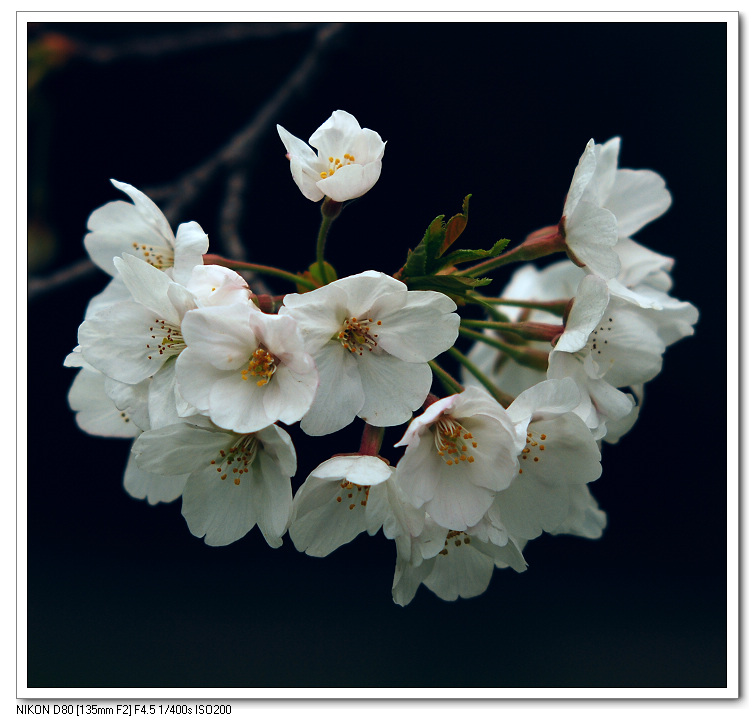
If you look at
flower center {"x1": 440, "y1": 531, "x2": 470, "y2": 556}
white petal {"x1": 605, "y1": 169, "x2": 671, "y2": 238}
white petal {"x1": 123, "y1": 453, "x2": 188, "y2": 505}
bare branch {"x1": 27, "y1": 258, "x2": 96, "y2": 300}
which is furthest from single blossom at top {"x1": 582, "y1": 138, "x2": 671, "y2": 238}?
bare branch {"x1": 27, "y1": 258, "x2": 96, "y2": 300}

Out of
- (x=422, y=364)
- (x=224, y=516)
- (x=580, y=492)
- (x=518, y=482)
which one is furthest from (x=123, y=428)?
(x=580, y=492)

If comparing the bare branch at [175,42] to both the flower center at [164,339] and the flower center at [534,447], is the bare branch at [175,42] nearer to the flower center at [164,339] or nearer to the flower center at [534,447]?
the flower center at [164,339]

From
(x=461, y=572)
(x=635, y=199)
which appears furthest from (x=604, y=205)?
(x=461, y=572)

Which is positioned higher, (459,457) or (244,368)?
→ (244,368)

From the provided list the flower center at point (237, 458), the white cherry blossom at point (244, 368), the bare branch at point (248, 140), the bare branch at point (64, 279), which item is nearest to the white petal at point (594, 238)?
the white cherry blossom at point (244, 368)

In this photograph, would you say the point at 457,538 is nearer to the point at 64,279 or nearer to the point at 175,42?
the point at 64,279
